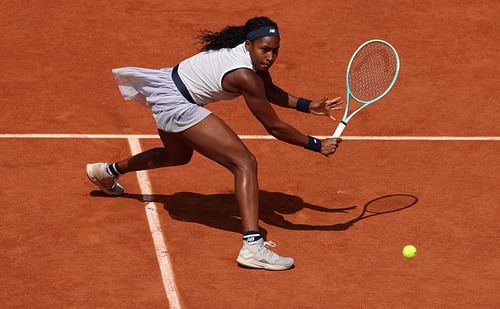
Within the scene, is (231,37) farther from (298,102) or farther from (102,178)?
(102,178)

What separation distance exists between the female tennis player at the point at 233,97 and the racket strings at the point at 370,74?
0.34 m

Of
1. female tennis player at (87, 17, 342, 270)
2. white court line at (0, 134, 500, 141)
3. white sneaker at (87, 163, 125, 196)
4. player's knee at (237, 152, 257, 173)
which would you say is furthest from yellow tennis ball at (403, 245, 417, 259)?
white sneaker at (87, 163, 125, 196)

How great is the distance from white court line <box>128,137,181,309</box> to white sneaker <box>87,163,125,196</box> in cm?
30

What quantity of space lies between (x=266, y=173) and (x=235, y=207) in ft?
2.53

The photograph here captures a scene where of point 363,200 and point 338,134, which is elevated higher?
point 338,134

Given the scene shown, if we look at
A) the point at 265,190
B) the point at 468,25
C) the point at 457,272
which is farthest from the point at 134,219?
the point at 468,25

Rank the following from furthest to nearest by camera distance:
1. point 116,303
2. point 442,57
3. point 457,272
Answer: point 442,57
point 457,272
point 116,303

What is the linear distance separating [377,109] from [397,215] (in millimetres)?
2487

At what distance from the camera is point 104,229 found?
10.5 m

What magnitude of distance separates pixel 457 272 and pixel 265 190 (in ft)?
7.36

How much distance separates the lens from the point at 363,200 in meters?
11.2

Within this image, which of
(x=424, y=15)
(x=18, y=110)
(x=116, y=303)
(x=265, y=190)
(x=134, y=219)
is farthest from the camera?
(x=424, y=15)

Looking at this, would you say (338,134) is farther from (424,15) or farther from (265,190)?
(424,15)

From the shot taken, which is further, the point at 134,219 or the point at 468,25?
the point at 468,25
